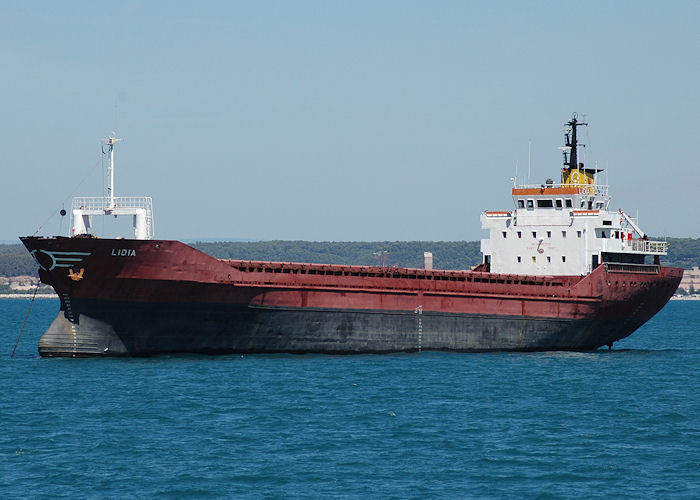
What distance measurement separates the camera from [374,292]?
1753 inches

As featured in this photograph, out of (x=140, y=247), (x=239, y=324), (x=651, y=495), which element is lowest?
(x=651, y=495)

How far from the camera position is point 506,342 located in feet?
157

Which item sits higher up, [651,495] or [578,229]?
[578,229]

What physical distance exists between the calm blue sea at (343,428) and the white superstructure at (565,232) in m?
7.97

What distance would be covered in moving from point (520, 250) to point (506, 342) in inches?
230

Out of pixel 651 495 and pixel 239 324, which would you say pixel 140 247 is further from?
pixel 651 495

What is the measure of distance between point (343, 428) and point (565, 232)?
24588 mm

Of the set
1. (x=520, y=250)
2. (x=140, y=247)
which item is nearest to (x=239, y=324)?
(x=140, y=247)

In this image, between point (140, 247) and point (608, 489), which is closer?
point (608, 489)

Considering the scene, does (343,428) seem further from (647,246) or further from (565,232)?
(647,246)

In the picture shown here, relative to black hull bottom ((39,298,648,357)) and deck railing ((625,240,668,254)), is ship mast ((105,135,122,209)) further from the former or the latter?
deck railing ((625,240,668,254))

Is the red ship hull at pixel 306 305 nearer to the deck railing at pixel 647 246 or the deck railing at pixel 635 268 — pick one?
the deck railing at pixel 635 268

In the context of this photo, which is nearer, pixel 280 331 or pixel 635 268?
pixel 280 331

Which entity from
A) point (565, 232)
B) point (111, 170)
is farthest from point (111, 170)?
point (565, 232)
